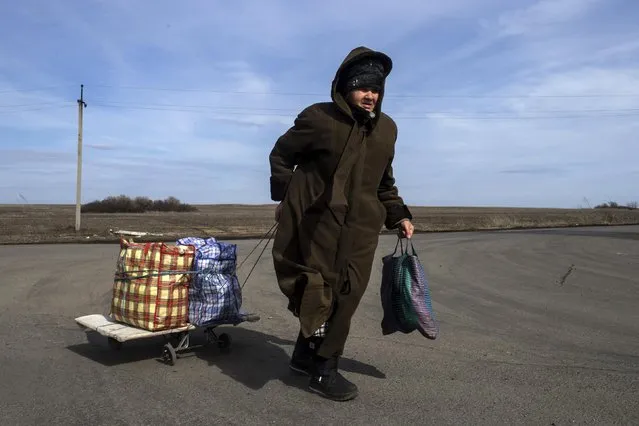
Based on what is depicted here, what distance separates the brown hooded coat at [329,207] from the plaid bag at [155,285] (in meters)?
1.35

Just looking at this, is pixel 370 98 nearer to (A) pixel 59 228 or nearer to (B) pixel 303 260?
(B) pixel 303 260

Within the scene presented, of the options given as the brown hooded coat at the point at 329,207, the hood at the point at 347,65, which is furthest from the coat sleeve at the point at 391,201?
the hood at the point at 347,65

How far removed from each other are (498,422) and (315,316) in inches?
51.0

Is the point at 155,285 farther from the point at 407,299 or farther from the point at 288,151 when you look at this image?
the point at 407,299

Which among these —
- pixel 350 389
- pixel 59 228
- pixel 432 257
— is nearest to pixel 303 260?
pixel 350 389

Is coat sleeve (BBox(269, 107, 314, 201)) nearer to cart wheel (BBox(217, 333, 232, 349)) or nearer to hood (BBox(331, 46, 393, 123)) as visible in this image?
hood (BBox(331, 46, 393, 123))

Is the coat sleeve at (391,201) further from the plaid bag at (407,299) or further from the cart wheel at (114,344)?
the cart wheel at (114,344)

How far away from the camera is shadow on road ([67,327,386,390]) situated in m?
4.82

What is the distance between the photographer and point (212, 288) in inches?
210

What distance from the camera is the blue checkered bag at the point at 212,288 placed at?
532 cm

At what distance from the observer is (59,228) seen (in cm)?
2889

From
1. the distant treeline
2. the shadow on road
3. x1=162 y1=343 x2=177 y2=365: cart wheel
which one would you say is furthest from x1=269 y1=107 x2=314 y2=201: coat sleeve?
the distant treeline

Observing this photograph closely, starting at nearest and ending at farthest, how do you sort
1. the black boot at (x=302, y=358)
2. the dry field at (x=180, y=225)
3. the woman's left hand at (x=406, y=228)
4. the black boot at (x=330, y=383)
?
the black boot at (x=330, y=383) < the woman's left hand at (x=406, y=228) < the black boot at (x=302, y=358) < the dry field at (x=180, y=225)

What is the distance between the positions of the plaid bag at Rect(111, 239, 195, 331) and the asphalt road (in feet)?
1.27
